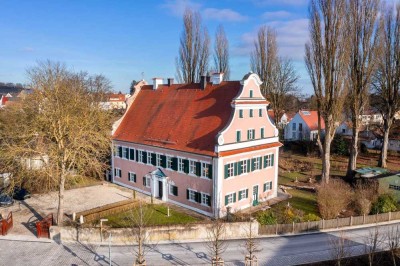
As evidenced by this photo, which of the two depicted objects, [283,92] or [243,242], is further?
[283,92]

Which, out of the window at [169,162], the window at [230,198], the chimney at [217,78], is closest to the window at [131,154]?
the window at [169,162]

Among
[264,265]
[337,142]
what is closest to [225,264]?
[264,265]

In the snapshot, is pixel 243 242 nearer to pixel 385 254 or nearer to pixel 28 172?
pixel 385 254

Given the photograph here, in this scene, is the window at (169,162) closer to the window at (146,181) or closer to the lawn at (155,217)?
the window at (146,181)

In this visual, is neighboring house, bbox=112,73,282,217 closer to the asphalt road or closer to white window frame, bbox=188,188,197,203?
white window frame, bbox=188,188,197,203

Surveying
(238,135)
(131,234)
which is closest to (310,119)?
(238,135)

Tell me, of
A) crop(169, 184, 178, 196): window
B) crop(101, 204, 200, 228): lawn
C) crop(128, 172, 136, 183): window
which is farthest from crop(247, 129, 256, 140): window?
crop(128, 172, 136, 183): window
